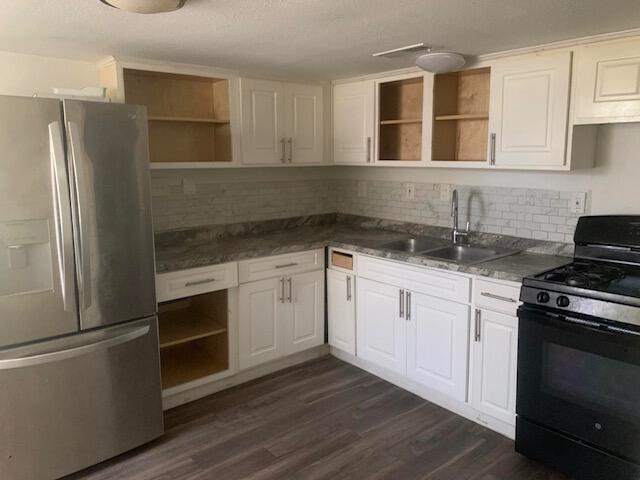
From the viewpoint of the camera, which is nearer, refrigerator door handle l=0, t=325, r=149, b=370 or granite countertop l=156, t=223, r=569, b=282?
refrigerator door handle l=0, t=325, r=149, b=370

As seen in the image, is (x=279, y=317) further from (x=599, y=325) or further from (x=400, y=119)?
(x=599, y=325)

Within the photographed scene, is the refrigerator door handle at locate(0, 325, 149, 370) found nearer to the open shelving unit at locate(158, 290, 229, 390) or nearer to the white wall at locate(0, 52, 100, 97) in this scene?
the open shelving unit at locate(158, 290, 229, 390)

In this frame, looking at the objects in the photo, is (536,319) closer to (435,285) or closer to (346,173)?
(435,285)

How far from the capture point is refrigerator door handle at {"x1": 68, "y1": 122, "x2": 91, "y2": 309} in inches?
87.2

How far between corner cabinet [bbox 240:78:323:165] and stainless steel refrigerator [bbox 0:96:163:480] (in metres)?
1.07

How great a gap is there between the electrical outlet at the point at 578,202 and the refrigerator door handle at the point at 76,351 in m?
2.43

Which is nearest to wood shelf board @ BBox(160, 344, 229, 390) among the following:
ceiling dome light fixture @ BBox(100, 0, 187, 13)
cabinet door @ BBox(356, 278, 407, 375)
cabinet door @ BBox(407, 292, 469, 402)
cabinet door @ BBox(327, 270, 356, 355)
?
cabinet door @ BBox(327, 270, 356, 355)

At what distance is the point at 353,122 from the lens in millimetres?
3777

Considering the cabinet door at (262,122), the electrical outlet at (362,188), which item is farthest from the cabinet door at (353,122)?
the cabinet door at (262,122)

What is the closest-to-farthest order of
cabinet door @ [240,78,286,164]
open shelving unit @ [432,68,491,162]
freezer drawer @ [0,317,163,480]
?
1. freezer drawer @ [0,317,163,480]
2. open shelving unit @ [432,68,491,162]
3. cabinet door @ [240,78,286,164]

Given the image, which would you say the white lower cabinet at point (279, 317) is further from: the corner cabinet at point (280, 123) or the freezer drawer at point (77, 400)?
the corner cabinet at point (280, 123)

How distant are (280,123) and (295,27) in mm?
1334

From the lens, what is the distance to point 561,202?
9.68 feet

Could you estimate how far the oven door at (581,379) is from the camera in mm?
2076
